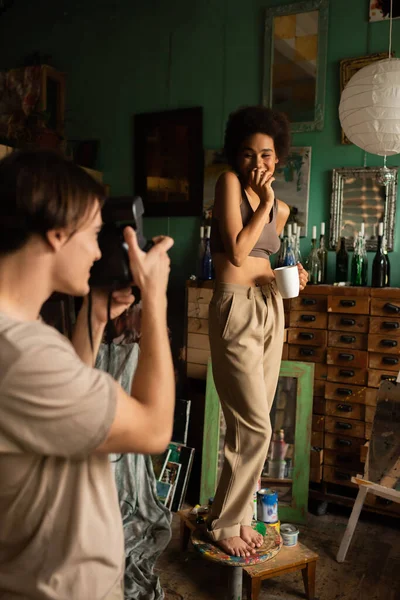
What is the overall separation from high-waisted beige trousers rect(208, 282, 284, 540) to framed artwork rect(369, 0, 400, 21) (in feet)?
7.16

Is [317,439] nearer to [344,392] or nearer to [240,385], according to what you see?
[344,392]

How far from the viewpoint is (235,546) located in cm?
211

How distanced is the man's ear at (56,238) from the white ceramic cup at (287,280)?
129cm

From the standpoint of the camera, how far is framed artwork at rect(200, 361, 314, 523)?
2.99 metres

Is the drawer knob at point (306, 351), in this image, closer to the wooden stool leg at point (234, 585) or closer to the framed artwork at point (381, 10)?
the wooden stool leg at point (234, 585)

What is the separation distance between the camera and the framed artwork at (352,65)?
3395 millimetres

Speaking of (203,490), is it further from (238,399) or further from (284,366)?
(238,399)

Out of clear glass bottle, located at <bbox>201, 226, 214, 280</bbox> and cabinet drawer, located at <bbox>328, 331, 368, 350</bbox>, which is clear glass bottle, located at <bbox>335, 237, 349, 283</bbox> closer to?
cabinet drawer, located at <bbox>328, 331, 368, 350</bbox>

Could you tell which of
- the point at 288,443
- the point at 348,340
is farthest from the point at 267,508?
the point at 348,340

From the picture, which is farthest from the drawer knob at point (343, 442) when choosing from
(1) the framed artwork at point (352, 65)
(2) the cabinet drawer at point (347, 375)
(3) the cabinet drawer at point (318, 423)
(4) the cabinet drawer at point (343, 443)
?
(1) the framed artwork at point (352, 65)

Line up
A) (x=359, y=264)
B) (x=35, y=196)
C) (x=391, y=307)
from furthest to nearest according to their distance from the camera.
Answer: (x=359, y=264) → (x=391, y=307) → (x=35, y=196)

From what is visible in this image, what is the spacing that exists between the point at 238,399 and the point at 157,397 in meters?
1.25

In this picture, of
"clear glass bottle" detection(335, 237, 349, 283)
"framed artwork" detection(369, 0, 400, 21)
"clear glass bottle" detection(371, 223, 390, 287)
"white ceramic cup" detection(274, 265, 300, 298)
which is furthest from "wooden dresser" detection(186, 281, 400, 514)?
"framed artwork" detection(369, 0, 400, 21)

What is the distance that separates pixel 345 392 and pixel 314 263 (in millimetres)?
835
